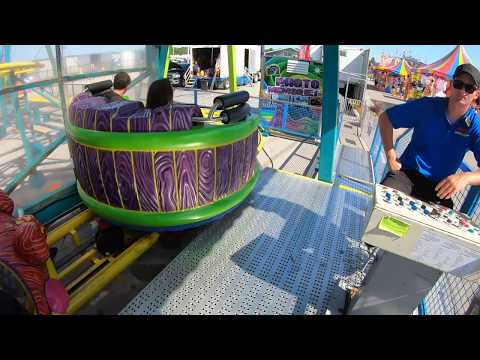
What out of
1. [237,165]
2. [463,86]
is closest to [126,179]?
[237,165]

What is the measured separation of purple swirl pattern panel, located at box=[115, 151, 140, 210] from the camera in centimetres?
189

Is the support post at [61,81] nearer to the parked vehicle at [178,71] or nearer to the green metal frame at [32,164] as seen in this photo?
the green metal frame at [32,164]

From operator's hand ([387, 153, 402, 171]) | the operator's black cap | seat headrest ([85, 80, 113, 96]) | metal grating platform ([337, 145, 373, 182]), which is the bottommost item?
metal grating platform ([337, 145, 373, 182])

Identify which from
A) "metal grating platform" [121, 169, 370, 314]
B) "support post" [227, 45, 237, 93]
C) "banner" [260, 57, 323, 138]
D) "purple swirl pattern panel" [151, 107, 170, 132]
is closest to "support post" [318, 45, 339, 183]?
"metal grating platform" [121, 169, 370, 314]

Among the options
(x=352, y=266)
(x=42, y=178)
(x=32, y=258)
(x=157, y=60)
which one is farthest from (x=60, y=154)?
(x=352, y=266)

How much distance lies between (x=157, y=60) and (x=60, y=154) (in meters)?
2.17

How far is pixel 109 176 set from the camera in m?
1.97

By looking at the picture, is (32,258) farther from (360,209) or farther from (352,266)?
(360,209)

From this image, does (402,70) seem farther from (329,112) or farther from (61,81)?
(61,81)

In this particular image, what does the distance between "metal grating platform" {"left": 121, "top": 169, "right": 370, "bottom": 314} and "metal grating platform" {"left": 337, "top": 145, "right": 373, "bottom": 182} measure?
1.33 m

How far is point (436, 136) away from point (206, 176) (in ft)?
4.71

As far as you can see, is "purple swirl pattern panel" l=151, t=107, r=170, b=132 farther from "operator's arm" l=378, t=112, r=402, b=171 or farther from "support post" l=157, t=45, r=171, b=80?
"support post" l=157, t=45, r=171, b=80

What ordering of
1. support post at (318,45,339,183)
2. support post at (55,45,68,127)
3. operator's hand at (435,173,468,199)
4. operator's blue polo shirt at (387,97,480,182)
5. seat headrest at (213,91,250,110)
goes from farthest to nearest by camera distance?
1. support post at (318,45,339,183)
2. support post at (55,45,68,127)
3. seat headrest at (213,91,250,110)
4. operator's blue polo shirt at (387,97,480,182)
5. operator's hand at (435,173,468,199)

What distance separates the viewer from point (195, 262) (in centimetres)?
215
